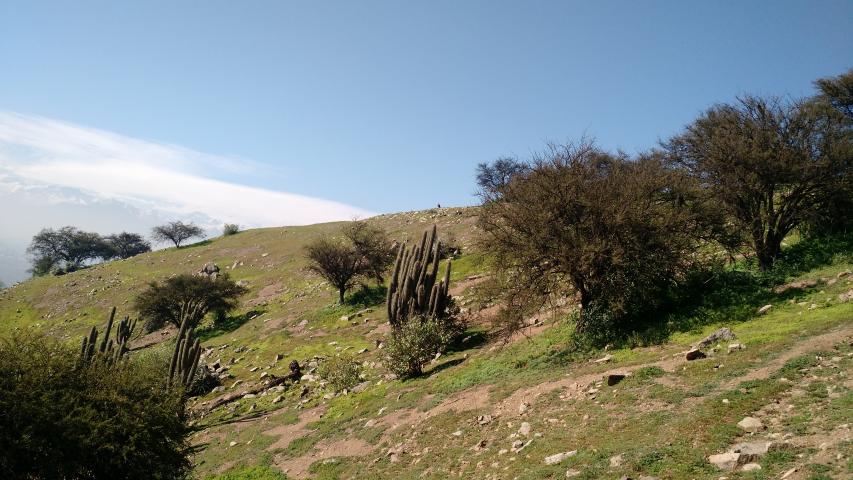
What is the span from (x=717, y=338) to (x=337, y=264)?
35.5 meters

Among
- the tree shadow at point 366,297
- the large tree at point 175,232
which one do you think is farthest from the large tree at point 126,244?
the tree shadow at point 366,297

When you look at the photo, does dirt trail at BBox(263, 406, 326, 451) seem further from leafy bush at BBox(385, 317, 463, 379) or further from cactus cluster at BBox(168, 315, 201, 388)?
cactus cluster at BBox(168, 315, 201, 388)

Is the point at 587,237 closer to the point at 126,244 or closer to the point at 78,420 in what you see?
the point at 78,420

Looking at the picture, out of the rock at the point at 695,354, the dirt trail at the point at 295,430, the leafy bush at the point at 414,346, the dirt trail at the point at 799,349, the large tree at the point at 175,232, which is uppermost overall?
the large tree at the point at 175,232

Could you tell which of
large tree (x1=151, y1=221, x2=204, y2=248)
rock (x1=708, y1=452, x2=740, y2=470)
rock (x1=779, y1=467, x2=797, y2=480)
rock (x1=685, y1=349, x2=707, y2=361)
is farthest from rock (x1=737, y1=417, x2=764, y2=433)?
large tree (x1=151, y1=221, x2=204, y2=248)

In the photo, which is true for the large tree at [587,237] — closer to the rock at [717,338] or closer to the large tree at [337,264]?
the rock at [717,338]

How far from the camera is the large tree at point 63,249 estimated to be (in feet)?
366

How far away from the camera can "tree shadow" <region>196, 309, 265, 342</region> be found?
49312 millimetres

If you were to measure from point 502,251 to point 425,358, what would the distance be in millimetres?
6904

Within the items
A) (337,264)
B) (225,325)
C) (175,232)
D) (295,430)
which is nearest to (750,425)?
(295,430)

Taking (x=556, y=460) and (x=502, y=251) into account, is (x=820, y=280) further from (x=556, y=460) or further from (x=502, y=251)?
(x=556, y=460)

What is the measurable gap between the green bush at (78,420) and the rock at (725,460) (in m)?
13.7

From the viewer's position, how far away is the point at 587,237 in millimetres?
18781

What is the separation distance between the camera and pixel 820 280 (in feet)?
58.5
